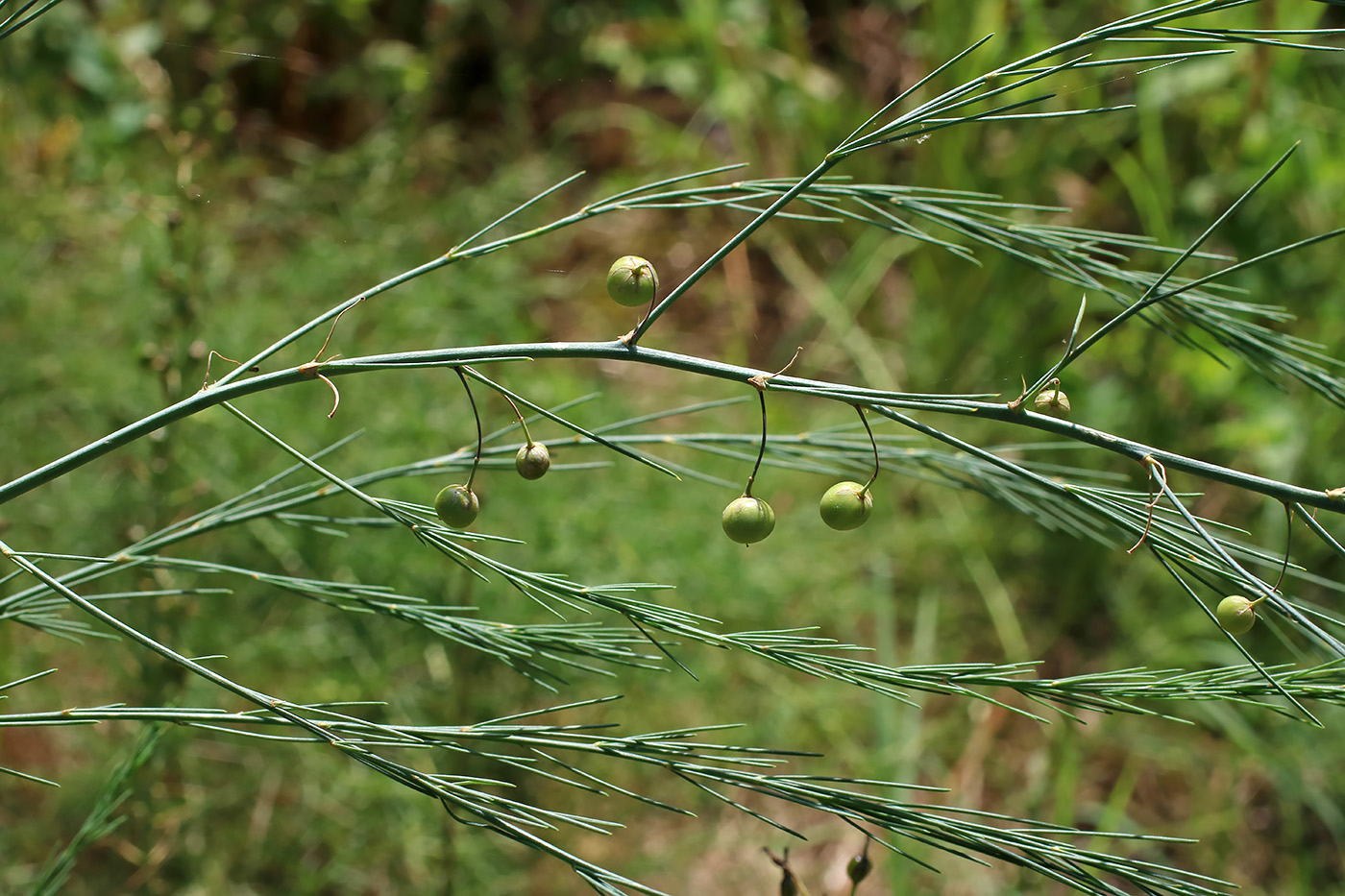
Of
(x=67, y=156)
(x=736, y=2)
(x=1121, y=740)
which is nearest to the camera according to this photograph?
(x=1121, y=740)

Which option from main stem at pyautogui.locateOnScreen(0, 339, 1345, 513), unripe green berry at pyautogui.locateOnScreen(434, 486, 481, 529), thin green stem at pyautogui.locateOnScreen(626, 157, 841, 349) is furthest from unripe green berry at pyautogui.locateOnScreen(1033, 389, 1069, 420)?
unripe green berry at pyautogui.locateOnScreen(434, 486, 481, 529)

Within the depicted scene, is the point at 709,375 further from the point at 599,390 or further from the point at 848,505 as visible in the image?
the point at 599,390

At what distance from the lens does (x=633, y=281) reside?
17.1 inches

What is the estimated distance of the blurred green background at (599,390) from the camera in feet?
3.48

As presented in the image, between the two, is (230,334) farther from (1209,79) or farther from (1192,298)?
(1209,79)

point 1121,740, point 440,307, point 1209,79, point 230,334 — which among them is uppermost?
point 230,334

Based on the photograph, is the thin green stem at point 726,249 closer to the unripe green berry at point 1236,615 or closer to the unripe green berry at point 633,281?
the unripe green berry at point 633,281

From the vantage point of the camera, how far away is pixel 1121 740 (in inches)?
53.0

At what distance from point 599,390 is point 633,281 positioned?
114cm

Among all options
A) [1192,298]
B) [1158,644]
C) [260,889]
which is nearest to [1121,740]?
[1158,644]

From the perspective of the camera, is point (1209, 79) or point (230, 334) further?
point (1209, 79)

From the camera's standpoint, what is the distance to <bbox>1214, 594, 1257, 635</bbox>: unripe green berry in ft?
1.30

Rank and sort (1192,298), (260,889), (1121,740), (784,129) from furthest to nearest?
(784,129), (1121,740), (260,889), (1192,298)

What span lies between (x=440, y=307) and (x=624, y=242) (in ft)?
2.11
